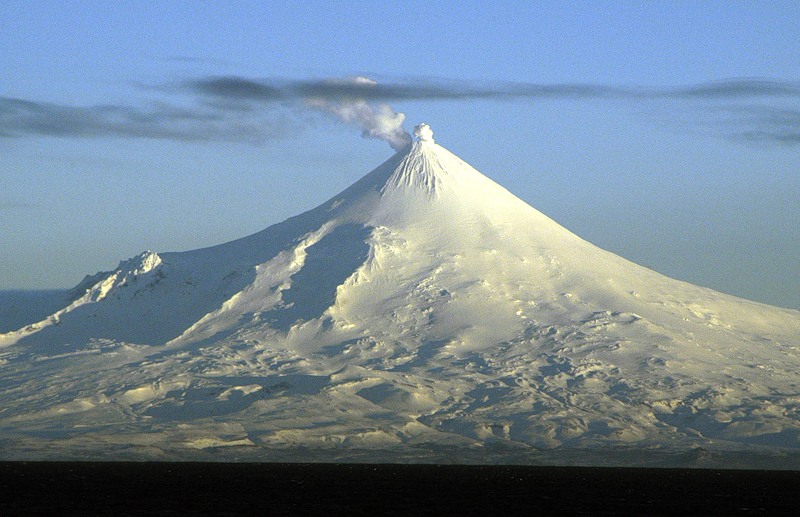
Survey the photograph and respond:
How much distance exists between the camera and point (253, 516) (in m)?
117

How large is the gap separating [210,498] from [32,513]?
27.0 m

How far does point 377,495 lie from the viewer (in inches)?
5881

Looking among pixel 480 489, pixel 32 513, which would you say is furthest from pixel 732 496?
pixel 32 513

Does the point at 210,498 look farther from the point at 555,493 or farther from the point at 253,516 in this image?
the point at 555,493

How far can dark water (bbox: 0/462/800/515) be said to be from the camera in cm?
12719

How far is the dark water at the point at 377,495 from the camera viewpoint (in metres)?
Answer: 127

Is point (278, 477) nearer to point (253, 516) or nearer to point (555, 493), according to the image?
point (555, 493)

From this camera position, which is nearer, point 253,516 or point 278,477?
point 253,516

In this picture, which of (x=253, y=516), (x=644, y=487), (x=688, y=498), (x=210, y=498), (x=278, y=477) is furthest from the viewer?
(x=278, y=477)

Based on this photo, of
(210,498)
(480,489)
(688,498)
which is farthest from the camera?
(480,489)

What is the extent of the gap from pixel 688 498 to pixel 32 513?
7485cm

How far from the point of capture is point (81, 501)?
136 meters

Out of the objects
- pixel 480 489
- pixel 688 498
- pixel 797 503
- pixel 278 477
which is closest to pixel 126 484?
pixel 278 477

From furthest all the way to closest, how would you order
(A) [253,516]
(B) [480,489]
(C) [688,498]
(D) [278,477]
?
1. (D) [278,477]
2. (B) [480,489]
3. (C) [688,498]
4. (A) [253,516]
